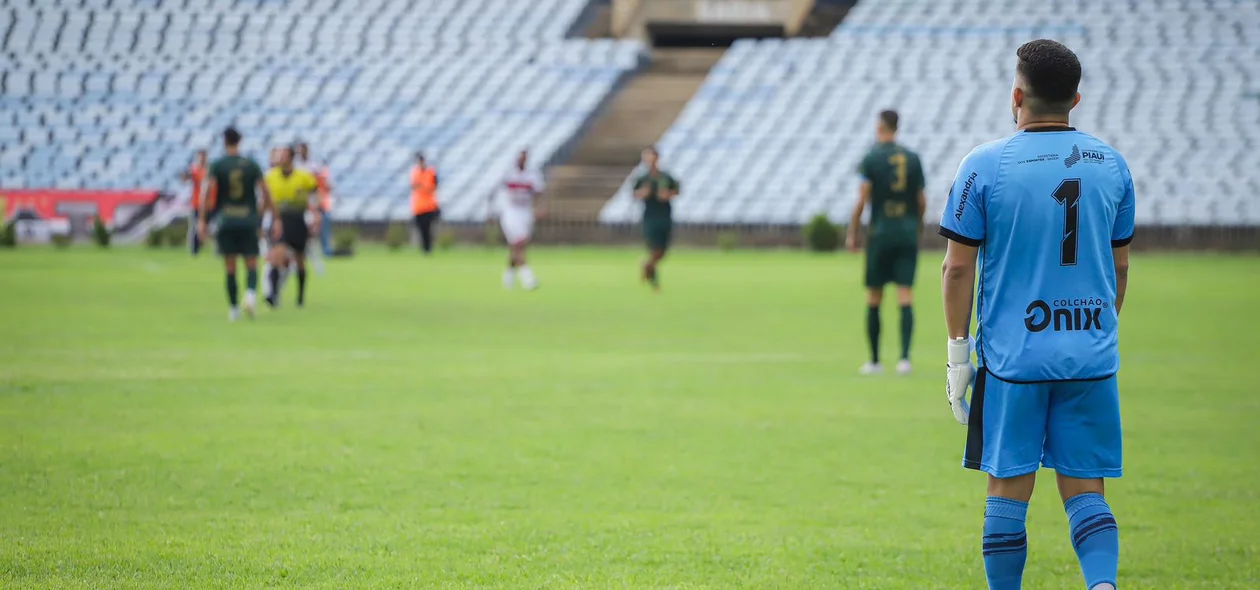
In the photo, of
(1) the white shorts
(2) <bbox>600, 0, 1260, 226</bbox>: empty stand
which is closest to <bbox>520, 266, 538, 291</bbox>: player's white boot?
(1) the white shorts

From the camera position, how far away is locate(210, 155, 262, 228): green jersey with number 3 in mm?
17312

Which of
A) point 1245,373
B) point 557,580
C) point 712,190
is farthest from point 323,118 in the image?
point 557,580

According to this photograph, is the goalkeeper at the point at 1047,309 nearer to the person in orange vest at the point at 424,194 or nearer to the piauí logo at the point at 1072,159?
the piauí logo at the point at 1072,159

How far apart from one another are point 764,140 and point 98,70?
20497 millimetres

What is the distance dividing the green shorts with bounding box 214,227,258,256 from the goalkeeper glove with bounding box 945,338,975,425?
13883 millimetres

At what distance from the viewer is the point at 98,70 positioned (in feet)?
153

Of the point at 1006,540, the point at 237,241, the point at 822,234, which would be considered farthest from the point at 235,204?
the point at 822,234

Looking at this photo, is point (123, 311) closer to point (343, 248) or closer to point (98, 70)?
point (343, 248)

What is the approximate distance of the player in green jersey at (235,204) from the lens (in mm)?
17297

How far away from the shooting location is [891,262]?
12609 mm

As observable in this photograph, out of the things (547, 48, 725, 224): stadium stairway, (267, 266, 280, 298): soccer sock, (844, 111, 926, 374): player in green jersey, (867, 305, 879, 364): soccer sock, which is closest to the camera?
(867, 305, 879, 364): soccer sock

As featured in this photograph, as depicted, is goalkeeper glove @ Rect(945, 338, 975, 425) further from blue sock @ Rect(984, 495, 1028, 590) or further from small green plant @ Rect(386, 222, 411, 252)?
small green plant @ Rect(386, 222, 411, 252)

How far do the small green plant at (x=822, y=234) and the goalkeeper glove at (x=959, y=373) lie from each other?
3242 centimetres

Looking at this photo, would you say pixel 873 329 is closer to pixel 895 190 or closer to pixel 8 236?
pixel 895 190
